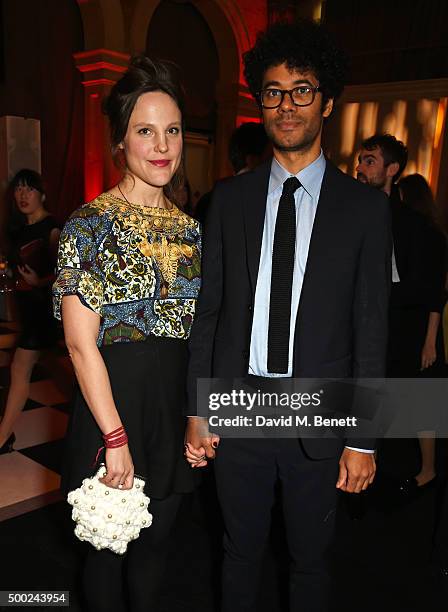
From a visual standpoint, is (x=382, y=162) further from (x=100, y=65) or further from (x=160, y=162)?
(x=100, y=65)

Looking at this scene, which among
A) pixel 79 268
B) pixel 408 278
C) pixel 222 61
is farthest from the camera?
pixel 222 61

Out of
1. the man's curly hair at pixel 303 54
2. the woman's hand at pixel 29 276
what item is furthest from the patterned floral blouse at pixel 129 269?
the woman's hand at pixel 29 276

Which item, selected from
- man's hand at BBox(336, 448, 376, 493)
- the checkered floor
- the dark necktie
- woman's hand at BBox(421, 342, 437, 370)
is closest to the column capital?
the checkered floor

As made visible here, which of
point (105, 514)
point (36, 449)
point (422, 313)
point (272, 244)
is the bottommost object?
point (36, 449)

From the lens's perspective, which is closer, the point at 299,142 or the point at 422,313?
the point at 299,142

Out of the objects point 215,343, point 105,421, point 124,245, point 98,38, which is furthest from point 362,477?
point 98,38

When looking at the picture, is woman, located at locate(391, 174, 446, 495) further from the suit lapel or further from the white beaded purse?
the white beaded purse

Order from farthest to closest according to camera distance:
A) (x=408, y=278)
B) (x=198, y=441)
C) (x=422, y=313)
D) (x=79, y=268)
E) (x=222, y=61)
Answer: (x=222, y=61) → (x=422, y=313) → (x=408, y=278) → (x=198, y=441) → (x=79, y=268)

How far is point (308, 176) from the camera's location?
1.46 meters

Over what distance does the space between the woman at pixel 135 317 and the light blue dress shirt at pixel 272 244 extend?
19 centimetres

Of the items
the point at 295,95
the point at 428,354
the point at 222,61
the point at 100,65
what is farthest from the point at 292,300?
the point at 222,61

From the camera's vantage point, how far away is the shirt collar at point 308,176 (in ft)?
4.78

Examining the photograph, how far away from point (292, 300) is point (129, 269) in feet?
1.41

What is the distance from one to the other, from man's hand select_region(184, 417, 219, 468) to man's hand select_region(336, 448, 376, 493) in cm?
36
